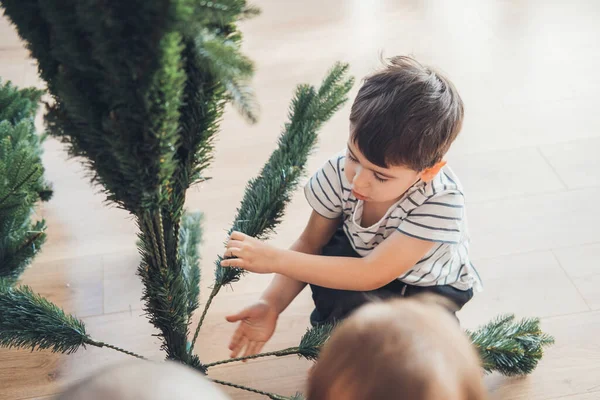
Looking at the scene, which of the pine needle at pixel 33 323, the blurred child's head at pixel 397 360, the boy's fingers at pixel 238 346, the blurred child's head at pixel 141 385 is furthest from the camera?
the boy's fingers at pixel 238 346

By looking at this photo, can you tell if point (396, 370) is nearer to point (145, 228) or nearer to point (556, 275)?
point (145, 228)

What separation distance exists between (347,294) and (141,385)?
28.8 inches

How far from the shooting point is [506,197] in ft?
5.06

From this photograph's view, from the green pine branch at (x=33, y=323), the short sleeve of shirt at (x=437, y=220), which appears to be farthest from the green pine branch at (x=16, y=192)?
the short sleeve of shirt at (x=437, y=220)

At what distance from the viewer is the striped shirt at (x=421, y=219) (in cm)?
105

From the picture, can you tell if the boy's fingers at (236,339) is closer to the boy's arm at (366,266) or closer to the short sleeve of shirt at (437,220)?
the boy's arm at (366,266)

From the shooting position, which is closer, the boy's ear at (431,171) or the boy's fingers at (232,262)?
the boy's fingers at (232,262)

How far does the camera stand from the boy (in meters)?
0.97

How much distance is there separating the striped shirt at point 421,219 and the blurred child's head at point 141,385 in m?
0.67

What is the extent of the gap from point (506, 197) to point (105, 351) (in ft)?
3.09

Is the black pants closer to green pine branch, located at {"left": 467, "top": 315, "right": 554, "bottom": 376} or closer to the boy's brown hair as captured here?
green pine branch, located at {"left": 467, "top": 315, "right": 554, "bottom": 376}

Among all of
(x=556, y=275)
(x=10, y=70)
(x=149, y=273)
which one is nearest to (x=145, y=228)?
(x=149, y=273)

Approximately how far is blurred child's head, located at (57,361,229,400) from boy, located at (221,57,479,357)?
18.6 inches

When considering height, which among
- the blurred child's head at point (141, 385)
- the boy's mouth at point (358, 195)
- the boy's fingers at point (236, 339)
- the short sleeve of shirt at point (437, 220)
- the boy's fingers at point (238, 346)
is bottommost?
the boy's fingers at point (238, 346)
